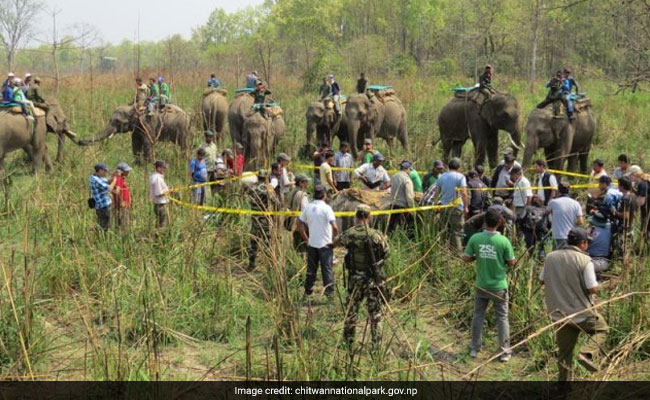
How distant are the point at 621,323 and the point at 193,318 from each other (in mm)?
3862

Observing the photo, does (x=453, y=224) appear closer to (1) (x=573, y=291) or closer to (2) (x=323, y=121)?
(1) (x=573, y=291)

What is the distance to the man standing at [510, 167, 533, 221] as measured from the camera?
30.7ft

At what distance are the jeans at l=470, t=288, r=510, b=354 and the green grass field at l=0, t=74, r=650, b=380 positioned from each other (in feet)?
0.48

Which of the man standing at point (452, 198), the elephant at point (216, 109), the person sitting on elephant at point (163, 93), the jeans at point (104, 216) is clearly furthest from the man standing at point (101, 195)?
the elephant at point (216, 109)

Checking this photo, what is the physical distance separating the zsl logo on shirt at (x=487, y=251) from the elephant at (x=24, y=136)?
954 centimetres

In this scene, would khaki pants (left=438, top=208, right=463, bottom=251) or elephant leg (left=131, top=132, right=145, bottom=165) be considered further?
elephant leg (left=131, top=132, right=145, bottom=165)

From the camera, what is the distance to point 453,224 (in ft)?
30.3

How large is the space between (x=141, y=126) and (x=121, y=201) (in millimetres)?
6496

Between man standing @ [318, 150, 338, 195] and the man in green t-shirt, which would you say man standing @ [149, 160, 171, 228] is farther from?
the man in green t-shirt

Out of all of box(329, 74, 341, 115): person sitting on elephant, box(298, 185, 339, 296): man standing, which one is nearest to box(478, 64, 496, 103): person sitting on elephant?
box(329, 74, 341, 115): person sitting on elephant

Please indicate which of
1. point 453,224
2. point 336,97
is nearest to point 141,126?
point 336,97

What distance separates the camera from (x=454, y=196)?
9141 mm

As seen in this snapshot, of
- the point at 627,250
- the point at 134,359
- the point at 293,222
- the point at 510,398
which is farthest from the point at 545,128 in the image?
the point at 134,359

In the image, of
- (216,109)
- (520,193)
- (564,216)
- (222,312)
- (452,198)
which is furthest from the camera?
(216,109)
